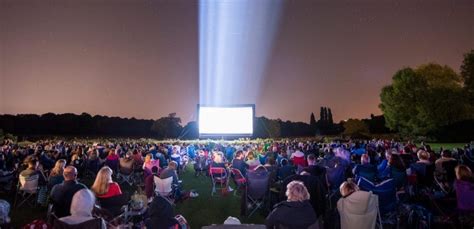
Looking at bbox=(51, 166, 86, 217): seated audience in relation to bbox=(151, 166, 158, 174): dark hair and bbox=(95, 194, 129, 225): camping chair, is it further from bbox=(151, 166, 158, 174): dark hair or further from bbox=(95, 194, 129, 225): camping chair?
bbox=(151, 166, 158, 174): dark hair

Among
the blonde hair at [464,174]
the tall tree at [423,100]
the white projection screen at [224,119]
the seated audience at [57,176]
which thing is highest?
the tall tree at [423,100]

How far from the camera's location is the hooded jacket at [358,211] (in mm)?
6516

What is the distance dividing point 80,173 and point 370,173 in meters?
10.4

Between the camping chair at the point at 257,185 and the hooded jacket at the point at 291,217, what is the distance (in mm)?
4054

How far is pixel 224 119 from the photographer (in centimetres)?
3044

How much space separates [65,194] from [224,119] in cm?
2365

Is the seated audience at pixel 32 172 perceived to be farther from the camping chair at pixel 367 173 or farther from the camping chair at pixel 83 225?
the camping chair at pixel 367 173

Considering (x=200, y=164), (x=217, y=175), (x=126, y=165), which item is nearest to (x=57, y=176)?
(x=126, y=165)

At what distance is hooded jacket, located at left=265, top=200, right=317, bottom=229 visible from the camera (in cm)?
534

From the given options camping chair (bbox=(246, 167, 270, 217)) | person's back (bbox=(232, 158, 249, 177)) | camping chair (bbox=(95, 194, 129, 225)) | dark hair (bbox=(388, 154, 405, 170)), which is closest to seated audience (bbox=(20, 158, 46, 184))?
camping chair (bbox=(95, 194, 129, 225))

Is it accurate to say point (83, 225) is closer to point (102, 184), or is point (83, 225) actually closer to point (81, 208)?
point (81, 208)

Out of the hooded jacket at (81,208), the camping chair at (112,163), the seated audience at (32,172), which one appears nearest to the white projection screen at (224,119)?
the camping chair at (112,163)

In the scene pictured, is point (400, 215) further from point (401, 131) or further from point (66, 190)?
point (401, 131)

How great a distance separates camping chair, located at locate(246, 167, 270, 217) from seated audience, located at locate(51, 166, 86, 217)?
376 cm
